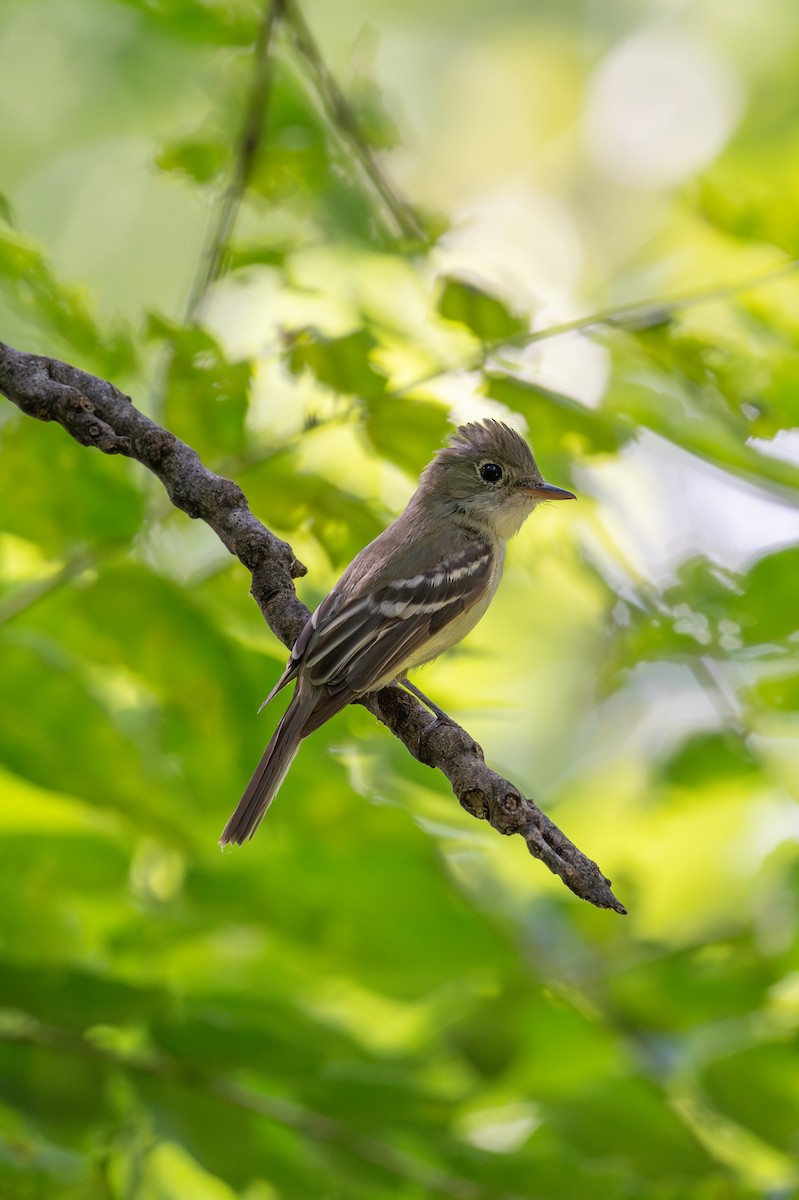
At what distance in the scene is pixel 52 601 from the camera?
3324 mm

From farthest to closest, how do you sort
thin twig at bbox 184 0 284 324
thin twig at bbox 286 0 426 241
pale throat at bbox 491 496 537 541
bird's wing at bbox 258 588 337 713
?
pale throat at bbox 491 496 537 541, thin twig at bbox 286 0 426 241, thin twig at bbox 184 0 284 324, bird's wing at bbox 258 588 337 713

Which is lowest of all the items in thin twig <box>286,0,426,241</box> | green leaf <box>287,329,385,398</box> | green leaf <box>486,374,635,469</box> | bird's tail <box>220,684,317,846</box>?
bird's tail <box>220,684,317,846</box>

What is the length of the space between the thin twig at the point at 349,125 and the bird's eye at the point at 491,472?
2.48 feet

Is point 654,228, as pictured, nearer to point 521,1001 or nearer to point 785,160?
point 785,160

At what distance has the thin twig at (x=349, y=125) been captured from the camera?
3.84m

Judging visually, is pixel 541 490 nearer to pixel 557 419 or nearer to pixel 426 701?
pixel 557 419

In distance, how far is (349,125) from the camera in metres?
3.95

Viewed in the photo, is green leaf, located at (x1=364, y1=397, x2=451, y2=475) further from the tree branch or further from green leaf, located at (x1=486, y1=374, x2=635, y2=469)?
the tree branch

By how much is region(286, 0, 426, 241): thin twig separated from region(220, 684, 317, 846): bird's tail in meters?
1.61

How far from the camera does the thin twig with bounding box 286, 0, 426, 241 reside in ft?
12.6

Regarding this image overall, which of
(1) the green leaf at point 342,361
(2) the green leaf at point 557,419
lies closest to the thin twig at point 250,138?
(1) the green leaf at point 342,361

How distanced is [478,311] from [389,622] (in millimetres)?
877

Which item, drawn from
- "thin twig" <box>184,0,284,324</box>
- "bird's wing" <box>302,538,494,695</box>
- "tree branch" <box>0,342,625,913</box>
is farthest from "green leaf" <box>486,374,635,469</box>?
"tree branch" <box>0,342,625,913</box>

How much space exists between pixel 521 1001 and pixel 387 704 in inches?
39.3
